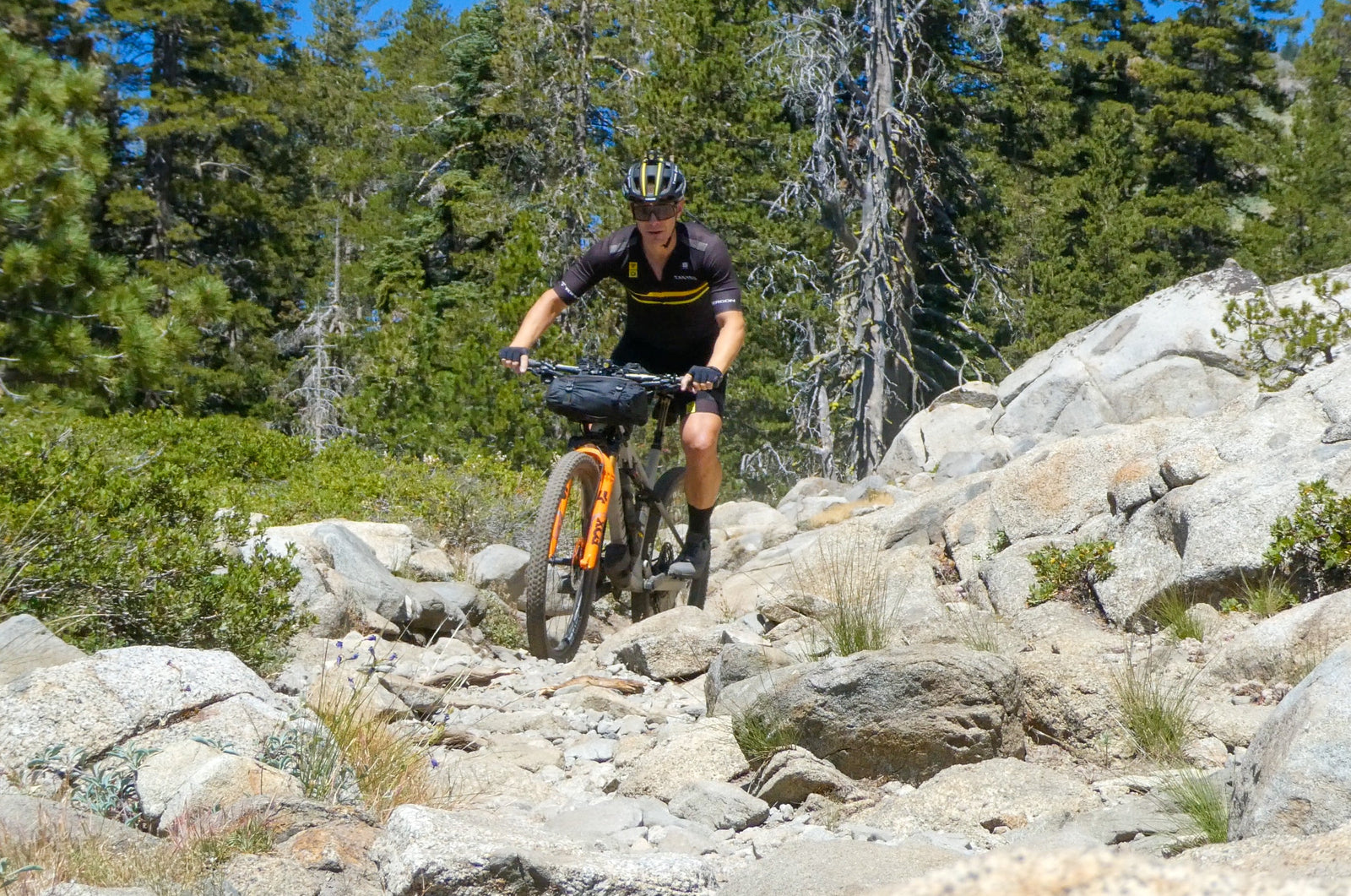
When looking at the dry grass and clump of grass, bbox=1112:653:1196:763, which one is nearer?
the dry grass

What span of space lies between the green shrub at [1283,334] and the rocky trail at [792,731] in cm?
201

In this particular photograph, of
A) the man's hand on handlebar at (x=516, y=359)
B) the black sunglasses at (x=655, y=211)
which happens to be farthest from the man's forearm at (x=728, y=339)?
the man's hand on handlebar at (x=516, y=359)

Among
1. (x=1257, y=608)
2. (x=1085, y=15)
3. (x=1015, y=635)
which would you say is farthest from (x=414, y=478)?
(x=1085, y=15)

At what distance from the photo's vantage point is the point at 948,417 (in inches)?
581

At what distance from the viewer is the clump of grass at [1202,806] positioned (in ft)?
11.3

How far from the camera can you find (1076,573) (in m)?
7.31

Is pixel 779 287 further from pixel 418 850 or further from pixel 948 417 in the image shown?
pixel 418 850

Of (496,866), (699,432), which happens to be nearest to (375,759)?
(496,866)

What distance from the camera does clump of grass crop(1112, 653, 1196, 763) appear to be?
443 centimetres

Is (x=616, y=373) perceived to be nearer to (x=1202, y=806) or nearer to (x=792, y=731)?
(x=792, y=731)

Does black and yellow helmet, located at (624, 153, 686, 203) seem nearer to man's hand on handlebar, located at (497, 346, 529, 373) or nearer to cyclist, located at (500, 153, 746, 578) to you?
cyclist, located at (500, 153, 746, 578)

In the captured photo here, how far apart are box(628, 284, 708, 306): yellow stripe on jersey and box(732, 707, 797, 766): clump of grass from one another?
8.58 feet

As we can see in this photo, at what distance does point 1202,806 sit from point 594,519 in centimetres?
328

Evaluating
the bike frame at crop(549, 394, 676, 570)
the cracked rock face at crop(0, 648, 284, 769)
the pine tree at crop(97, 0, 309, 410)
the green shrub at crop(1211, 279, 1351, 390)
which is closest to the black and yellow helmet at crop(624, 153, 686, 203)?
the bike frame at crop(549, 394, 676, 570)
